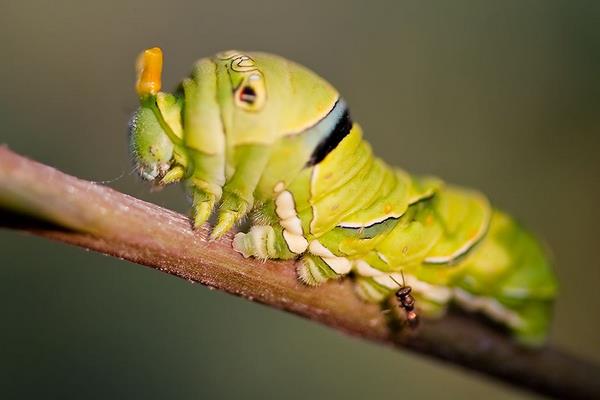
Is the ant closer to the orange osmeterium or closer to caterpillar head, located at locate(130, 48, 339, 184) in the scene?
caterpillar head, located at locate(130, 48, 339, 184)

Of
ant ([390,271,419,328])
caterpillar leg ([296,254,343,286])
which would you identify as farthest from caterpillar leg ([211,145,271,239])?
ant ([390,271,419,328])

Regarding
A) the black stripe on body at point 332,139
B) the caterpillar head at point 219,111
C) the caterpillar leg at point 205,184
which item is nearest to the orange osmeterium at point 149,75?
the caterpillar head at point 219,111

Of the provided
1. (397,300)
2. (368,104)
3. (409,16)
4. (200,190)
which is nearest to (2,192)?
(200,190)

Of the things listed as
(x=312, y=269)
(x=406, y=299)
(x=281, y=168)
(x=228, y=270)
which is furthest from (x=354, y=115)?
(x=228, y=270)

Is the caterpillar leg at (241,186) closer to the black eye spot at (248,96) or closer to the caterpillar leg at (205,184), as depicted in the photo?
the caterpillar leg at (205,184)

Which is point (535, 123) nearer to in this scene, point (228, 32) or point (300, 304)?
point (228, 32)
